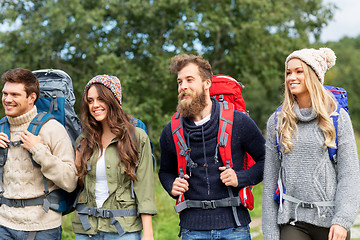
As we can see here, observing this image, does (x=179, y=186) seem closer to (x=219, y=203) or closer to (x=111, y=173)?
(x=219, y=203)

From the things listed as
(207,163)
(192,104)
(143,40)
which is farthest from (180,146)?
(143,40)

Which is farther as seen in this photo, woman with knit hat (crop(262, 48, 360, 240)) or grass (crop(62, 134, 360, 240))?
grass (crop(62, 134, 360, 240))

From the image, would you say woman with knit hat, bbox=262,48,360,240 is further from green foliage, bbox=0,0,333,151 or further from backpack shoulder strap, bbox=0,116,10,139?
green foliage, bbox=0,0,333,151

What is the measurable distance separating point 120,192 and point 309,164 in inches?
62.8

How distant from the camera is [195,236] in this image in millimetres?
3553

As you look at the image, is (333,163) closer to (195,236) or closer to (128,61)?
(195,236)

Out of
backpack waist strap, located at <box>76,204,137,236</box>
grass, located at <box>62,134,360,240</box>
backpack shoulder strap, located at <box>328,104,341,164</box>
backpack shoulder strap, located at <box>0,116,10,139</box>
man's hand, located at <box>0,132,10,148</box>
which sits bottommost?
grass, located at <box>62,134,360,240</box>

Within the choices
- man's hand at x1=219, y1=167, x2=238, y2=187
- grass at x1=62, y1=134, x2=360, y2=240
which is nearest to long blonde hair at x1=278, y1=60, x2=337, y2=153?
man's hand at x1=219, y1=167, x2=238, y2=187

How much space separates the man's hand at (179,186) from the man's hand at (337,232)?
121 cm

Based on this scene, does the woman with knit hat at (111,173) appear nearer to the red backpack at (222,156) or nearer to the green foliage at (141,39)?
the red backpack at (222,156)

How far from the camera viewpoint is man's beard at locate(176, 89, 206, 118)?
367 cm

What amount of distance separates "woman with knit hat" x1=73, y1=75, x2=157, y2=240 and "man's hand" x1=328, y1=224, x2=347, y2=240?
4.77 feet

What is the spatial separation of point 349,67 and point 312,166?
5613 centimetres

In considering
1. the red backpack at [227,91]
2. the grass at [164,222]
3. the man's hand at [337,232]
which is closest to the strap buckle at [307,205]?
the man's hand at [337,232]
